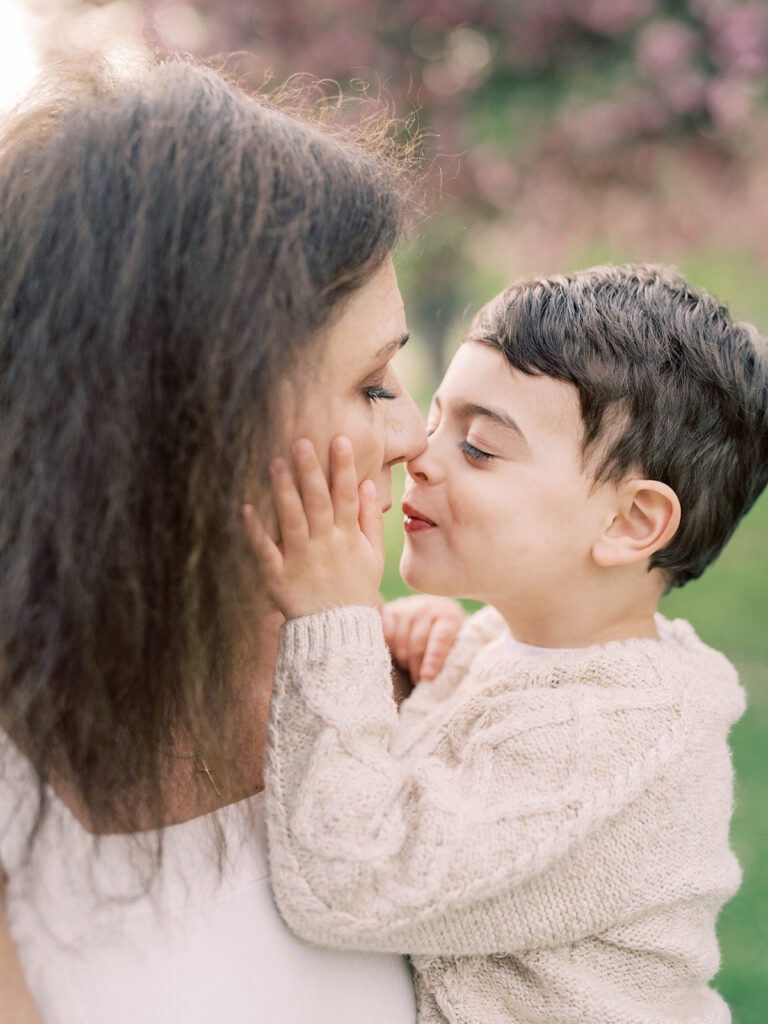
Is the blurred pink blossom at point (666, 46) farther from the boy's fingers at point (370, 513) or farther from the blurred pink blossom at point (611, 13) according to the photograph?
the boy's fingers at point (370, 513)

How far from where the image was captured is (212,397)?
1303mm

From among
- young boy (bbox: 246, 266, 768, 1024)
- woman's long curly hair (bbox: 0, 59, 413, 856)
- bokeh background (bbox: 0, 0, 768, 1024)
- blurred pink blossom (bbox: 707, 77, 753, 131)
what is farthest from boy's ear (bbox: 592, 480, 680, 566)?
blurred pink blossom (bbox: 707, 77, 753, 131)

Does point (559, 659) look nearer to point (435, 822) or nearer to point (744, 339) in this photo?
point (435, 822)

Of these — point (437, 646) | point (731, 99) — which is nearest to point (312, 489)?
point (437, 646)

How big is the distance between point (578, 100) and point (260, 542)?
3849 mm

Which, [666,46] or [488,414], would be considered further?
[666,46]

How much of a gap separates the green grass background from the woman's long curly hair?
1.03 m

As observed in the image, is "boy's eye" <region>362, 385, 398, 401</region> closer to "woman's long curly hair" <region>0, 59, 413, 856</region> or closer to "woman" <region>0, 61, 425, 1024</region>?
"woman" <region>0, 61, 425, 1024</region>

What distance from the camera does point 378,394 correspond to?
163 cm

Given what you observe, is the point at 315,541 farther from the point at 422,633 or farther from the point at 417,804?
the point at 422,633

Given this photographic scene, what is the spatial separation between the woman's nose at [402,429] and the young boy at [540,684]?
14 cm

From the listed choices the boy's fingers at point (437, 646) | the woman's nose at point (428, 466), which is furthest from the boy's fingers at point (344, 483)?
the boy's fingers at point (437, 646)

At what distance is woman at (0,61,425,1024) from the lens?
129 centimetres

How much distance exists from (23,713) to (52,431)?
0.33 meters
